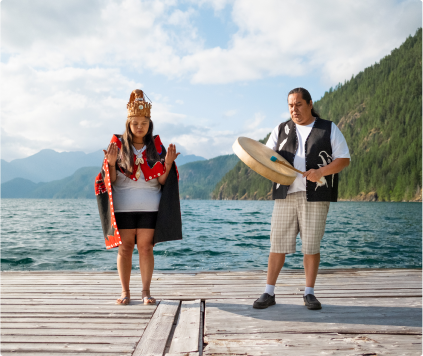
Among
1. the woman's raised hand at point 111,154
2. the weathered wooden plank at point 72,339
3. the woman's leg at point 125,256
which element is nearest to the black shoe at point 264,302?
the weathered wooden plank at point 72,339

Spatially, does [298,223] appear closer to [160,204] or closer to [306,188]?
[306,188]

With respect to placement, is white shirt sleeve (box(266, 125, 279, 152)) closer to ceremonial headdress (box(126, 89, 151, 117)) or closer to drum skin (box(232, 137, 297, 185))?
drum skin (box(232, 137, 297, 185))

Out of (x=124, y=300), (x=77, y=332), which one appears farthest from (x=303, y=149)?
(x=77, y=332)

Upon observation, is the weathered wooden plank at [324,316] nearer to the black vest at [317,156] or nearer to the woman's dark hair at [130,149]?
the black vest at [317,156]

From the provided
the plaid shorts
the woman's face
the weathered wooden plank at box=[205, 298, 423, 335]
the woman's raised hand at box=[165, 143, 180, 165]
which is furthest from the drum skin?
the weathered wooden plank at box=[205, 298, 423, 335]

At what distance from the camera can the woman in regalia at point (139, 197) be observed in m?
3.88

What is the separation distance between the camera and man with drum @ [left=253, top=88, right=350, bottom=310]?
372 centimetres

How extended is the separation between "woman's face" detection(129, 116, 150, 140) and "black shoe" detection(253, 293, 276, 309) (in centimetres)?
219

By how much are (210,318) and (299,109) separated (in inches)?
93.0

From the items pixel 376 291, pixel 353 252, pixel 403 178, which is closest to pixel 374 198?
pixel 403 178

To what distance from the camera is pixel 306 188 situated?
3750 millimetres

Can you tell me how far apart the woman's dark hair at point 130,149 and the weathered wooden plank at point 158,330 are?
148cm

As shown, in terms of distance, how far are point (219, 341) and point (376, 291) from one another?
96.4 inches

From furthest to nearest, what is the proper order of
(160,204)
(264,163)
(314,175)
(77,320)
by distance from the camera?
(160,204) → (264,163) → (314,175) → (77,320)
